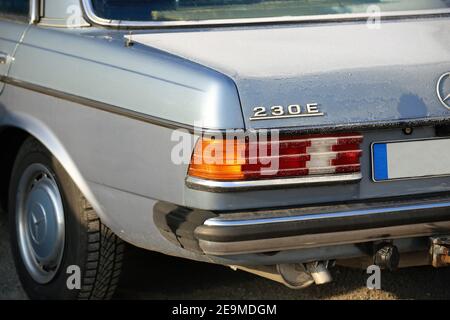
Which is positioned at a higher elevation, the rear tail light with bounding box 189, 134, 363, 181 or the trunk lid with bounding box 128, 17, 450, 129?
the trunk lid with bounding box 128, 17, 450, 129

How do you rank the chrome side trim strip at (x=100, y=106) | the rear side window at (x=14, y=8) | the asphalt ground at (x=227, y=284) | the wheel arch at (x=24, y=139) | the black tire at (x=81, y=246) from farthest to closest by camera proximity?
the asphalt ground at (x=227, y=284)
the rear side window at (x=14, y=8)
the black tire at (x=81, y=246)
the wheel arch at (x=24, y=139)
the chrome side trim strip at (x=100, y=106)

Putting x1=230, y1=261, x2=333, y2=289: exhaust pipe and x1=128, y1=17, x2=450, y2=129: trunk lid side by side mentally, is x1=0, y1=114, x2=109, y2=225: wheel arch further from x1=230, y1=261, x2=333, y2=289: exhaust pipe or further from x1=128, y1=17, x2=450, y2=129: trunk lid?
x1=230, y1=261, x2=333, y2=289: exhaust pipe

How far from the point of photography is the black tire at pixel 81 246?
4008 mm

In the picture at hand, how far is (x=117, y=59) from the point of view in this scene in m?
3.72

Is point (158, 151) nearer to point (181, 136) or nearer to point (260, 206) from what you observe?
point (181, 136)

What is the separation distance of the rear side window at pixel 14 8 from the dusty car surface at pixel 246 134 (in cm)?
37

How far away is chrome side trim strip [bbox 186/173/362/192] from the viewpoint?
3334mm

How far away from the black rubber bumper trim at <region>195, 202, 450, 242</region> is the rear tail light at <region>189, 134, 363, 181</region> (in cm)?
17

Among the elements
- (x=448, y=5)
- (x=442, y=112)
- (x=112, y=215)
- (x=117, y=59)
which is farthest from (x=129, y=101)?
(x=448, y=5)

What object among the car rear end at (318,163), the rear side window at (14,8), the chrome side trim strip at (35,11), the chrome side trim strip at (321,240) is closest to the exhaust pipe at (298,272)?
the car rear end at (318,163)

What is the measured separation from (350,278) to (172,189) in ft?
5.46

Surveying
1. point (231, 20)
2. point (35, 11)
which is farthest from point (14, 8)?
point (231, 20)

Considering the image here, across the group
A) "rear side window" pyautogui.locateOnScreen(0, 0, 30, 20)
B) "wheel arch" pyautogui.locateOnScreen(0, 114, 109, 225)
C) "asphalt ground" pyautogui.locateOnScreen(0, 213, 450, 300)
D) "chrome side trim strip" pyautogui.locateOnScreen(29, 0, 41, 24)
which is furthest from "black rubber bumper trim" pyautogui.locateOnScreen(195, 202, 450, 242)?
"rear side window" pyautogui.locateOnScreen(0, 0, 30, 20)

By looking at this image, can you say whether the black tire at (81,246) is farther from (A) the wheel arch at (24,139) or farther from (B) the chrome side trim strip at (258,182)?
(B) the chrome side trim strip at (258,182)
